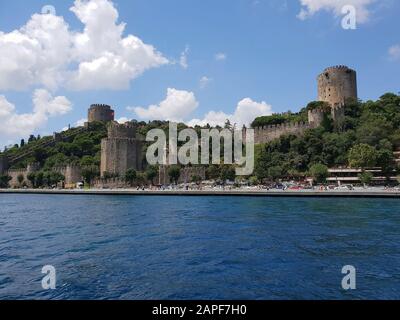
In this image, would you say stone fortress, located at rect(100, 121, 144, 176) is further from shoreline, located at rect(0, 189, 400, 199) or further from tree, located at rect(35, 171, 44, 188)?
tree, located at rect(35, 171, 44, 188)

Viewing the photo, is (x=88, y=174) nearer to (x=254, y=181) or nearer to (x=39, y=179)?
(x=39, y=179)

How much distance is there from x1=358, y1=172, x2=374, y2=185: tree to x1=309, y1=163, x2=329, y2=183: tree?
11.8 feet

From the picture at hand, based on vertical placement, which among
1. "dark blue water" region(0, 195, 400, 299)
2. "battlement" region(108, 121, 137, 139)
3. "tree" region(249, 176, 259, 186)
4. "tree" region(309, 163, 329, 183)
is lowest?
"dark blue water" region(0, 195, 400, 299)

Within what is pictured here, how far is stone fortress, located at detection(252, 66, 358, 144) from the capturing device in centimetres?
5300

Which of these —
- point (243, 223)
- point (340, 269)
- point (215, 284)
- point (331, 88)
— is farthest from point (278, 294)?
point (331, 88)

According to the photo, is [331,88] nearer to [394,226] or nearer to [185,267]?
[394,226]

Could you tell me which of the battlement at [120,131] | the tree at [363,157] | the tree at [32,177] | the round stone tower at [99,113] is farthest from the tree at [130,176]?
the round stone tower at [99,113]

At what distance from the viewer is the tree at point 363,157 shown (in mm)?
39094

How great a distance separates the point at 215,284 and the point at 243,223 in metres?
9.72

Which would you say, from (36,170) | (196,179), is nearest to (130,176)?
(196,179)

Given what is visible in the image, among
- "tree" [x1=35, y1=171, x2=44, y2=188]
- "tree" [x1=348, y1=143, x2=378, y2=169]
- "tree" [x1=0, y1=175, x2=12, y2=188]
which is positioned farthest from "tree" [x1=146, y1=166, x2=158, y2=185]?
"tree" [x1=0, y1=175, x2=12, y2=188]

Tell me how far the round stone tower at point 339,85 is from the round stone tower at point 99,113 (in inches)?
2060

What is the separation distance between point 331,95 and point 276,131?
43.4 ft

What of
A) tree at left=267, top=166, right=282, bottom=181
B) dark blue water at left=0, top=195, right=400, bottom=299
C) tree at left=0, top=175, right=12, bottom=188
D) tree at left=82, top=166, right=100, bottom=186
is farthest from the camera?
tree at left=0, top=175, right=12, bottom=188
